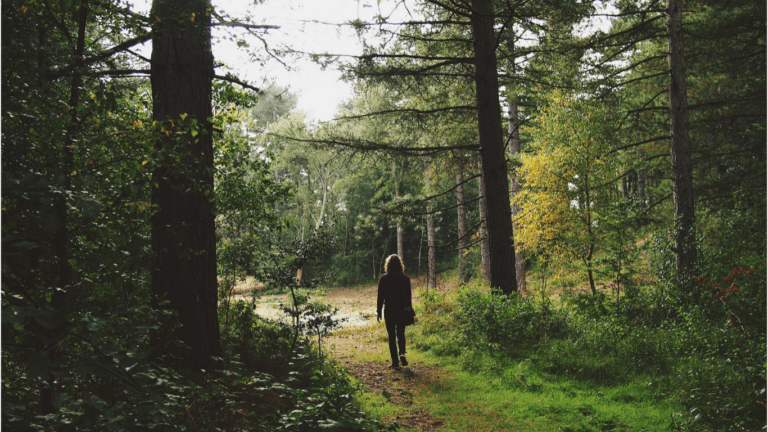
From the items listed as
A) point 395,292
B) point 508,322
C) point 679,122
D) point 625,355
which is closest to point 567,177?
point 679,122

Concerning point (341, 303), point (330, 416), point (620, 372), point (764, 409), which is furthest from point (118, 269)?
point (341, 303)

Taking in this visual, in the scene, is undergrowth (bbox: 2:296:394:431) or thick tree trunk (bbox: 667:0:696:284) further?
thick tree trunk (bbox: 667:0:696:284)

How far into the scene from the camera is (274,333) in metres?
6.01

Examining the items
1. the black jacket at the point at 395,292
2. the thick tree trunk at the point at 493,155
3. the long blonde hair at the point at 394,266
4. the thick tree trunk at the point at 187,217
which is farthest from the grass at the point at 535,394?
the thick tree trunk at the point at 187,217

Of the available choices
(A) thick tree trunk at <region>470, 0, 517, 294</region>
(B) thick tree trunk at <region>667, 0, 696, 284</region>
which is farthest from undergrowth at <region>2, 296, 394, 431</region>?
(B) thick tree trunk at <region>667, 0, 696, 284</region>

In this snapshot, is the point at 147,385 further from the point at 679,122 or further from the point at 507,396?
the point at 679,122

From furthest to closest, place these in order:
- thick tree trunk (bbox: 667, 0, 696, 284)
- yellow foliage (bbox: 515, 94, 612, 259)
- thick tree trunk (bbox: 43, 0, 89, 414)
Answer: yellow foliage (bbox: 515, 94, 612, 259) < thick tree trunk (bbox: 667, 0, 696, 284) < thick tree trunk (bbox: 43, 0, 89, 414)

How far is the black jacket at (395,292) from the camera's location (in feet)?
22.7

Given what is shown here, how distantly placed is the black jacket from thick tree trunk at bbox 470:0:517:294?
2541mm

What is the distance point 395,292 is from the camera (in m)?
6.93

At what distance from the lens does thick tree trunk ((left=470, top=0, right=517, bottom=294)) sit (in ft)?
28.1

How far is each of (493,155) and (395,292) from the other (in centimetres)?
358

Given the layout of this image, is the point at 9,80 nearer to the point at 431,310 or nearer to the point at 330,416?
the point at 330,416

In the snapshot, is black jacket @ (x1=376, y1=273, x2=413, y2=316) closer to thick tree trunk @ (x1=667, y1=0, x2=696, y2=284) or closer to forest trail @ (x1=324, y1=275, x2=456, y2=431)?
forest trail @ (x1=324, y1=275, x2=456, y2=431)
